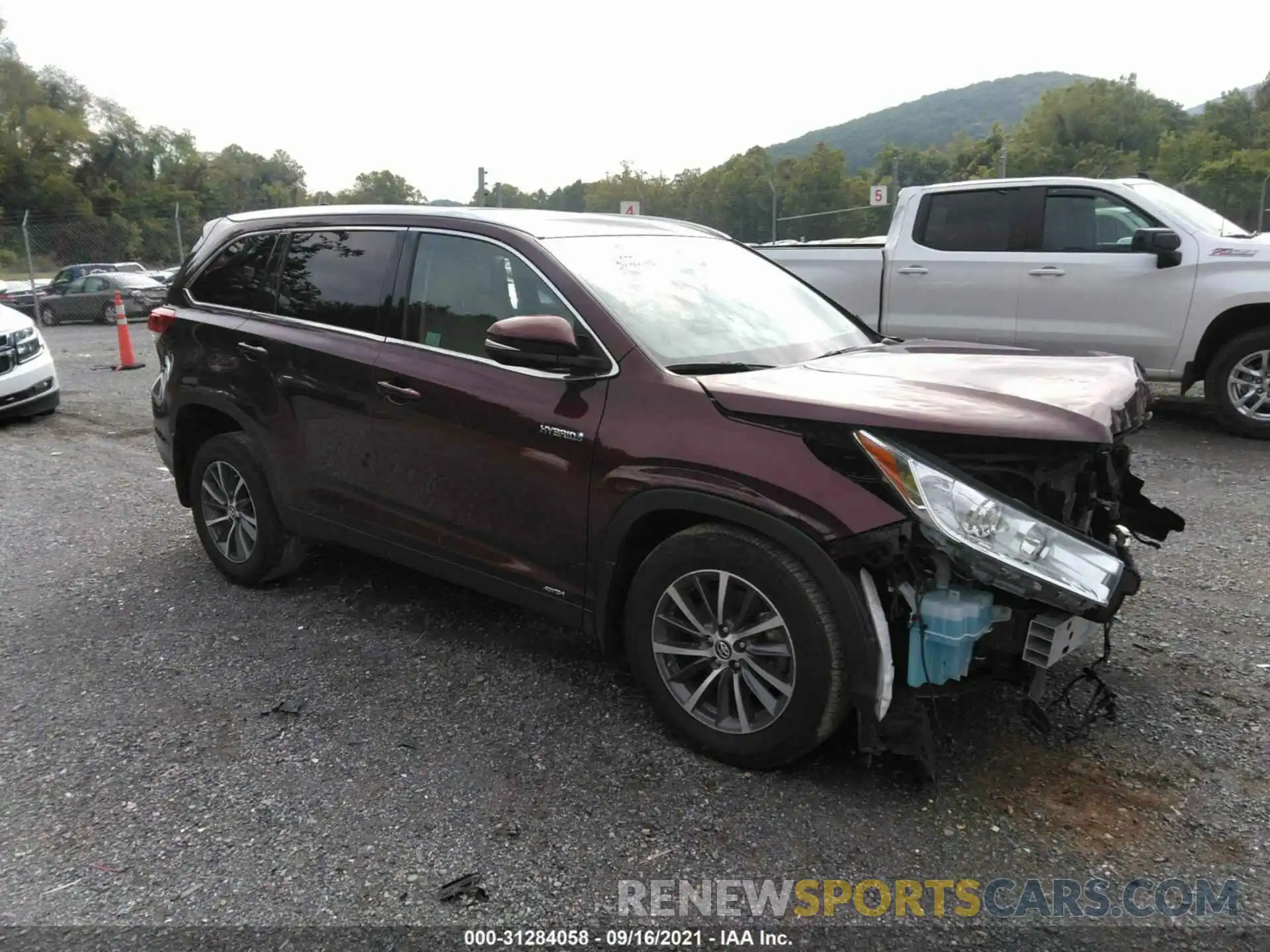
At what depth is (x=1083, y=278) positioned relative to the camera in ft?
25.1

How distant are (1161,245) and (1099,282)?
0.52 meters

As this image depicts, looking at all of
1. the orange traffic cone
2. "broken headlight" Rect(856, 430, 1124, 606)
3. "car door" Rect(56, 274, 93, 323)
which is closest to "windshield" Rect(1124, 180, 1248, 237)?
"broken headlight" Rect(856, 430, 1124, 606)

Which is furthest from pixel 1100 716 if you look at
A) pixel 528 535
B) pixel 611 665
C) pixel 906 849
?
pixel 528 535

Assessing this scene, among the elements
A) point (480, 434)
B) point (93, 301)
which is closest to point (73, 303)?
point (93, 301)

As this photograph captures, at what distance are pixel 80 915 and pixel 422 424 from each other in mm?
1931

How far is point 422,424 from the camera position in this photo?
3711 millimetres

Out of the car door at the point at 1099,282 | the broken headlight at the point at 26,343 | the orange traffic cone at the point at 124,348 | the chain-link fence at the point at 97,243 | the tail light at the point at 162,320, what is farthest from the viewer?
the chain-link fence at the point at 97,243

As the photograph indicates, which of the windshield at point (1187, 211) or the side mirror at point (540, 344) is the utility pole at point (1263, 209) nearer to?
the windshield at point (1187, 211)

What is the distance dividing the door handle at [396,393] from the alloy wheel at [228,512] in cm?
116

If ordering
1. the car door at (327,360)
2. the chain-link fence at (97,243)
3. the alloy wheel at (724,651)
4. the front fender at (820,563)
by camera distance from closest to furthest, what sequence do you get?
the front fender at (820,563), the alloy wheel at (724,651), the car door at (327,360), the chain-link fence at (97,243)

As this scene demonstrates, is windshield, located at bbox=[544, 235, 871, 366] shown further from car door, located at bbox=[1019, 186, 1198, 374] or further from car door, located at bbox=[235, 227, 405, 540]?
car door, located at bbox=[1019, 186, 1198, 374]

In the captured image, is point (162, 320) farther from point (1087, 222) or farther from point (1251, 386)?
point (1251, 386)

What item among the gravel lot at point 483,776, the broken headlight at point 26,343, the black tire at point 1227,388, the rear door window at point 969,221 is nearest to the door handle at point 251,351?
the gravel lot at point 483,776

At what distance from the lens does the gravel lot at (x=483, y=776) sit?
2.59m
